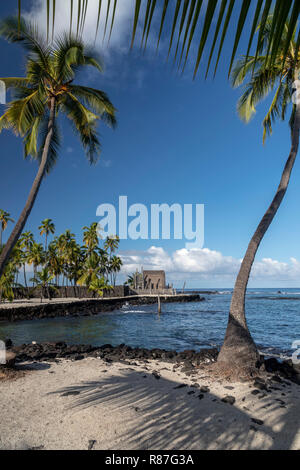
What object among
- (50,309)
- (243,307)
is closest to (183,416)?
(243,307)

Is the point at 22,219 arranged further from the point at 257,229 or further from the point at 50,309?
the point at 50,309

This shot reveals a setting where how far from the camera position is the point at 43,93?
9.84 m

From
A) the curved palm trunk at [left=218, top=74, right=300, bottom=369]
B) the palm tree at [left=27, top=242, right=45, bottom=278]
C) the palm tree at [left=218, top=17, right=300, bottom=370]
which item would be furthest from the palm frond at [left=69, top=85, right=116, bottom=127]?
the palm tree at [left=27, top=242, right=45, bottom=278]

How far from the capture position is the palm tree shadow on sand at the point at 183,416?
4.85m

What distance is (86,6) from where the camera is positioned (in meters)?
1.07

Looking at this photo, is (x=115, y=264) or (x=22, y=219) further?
(x=115, y=264)

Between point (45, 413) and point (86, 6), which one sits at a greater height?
point (86, 6)

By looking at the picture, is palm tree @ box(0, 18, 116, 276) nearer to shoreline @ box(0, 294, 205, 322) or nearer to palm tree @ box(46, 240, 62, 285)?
shoreline @ box(0, 294, 205, 322)

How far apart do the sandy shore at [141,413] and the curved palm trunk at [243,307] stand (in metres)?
0.82

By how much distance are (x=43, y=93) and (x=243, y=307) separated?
9916mm
